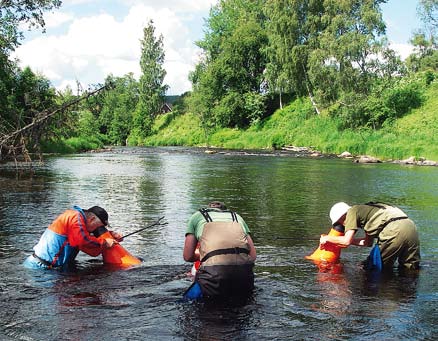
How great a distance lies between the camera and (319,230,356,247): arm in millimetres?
8359

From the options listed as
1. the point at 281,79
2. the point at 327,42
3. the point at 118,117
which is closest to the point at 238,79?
the point at 281,79

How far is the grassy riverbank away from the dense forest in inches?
10.1

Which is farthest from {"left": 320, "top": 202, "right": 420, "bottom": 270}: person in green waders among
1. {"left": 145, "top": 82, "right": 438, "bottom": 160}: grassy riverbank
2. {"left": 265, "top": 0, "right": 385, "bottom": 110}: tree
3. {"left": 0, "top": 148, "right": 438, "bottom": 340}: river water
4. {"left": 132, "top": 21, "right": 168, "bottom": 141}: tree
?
{"left": 132, "top": 21, "right": 168, "bottom": 141}: tree

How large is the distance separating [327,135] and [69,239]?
4541 cm

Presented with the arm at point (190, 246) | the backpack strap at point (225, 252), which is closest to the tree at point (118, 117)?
the arm at point (190, 246)

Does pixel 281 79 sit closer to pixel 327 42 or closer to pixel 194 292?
pixel 327 42

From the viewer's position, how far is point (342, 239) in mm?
8586

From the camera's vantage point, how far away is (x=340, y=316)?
676cm

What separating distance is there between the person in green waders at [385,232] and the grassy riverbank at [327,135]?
2958 centimetres

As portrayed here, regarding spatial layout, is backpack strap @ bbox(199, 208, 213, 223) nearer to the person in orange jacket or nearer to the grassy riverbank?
the person in orange jacket

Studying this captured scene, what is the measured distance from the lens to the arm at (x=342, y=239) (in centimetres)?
836

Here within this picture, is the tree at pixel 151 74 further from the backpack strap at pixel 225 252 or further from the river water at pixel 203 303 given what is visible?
the backpack strap at pixel 225 252

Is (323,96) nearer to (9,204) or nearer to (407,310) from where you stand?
(9,204)

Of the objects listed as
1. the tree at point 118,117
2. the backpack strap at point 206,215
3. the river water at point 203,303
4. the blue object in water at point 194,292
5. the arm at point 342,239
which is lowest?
the river water at point 203,303
